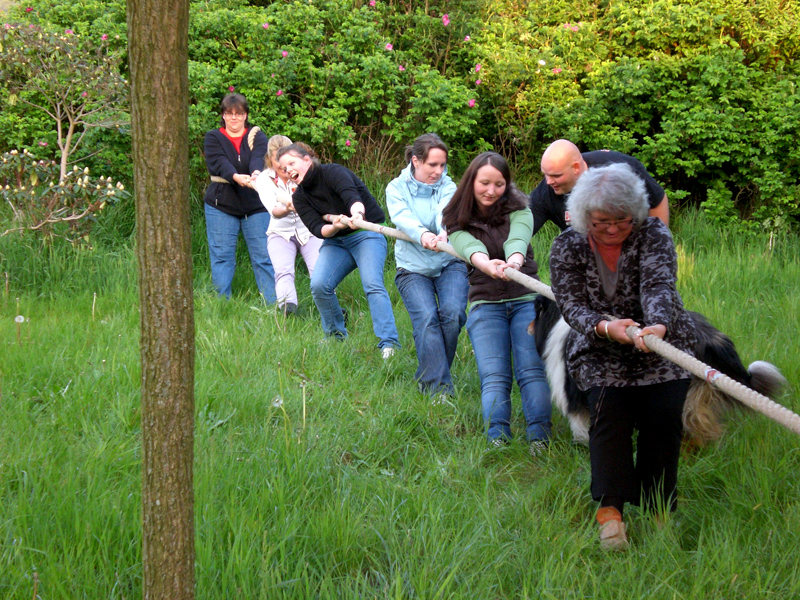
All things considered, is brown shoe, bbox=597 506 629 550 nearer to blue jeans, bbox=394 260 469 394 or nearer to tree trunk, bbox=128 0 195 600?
tree trunk, bbox=128 0 195 600

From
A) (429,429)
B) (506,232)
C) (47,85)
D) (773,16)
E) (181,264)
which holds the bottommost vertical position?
(429,429)

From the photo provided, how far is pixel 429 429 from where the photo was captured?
173 inches

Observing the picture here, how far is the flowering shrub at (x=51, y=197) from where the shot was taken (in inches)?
282

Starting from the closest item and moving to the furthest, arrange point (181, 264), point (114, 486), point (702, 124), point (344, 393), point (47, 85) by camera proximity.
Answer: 1. point (181, 264)
2. point (114, 486)
3. point (344, 393)
4. point (47, 85)
5. point (702, 124)

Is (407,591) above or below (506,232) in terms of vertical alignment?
below

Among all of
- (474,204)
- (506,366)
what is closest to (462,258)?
(474,204)

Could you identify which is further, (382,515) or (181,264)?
(382,515)

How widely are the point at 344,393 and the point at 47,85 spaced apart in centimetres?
528

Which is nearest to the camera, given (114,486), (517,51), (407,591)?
(407,591)

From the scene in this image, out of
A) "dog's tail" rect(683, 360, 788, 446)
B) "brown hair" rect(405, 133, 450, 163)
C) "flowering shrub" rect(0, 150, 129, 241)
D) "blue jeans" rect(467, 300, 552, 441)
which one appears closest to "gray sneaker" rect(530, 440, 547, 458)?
"blue jeans" rect(467, 300, 552, 441)

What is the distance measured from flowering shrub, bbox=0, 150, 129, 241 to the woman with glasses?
3.15 feet

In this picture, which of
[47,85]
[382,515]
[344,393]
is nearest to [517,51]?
[47,85]

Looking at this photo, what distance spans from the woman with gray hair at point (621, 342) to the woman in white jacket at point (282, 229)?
4.03 m

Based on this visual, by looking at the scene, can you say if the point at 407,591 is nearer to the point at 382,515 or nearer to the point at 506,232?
the point at 382,515
